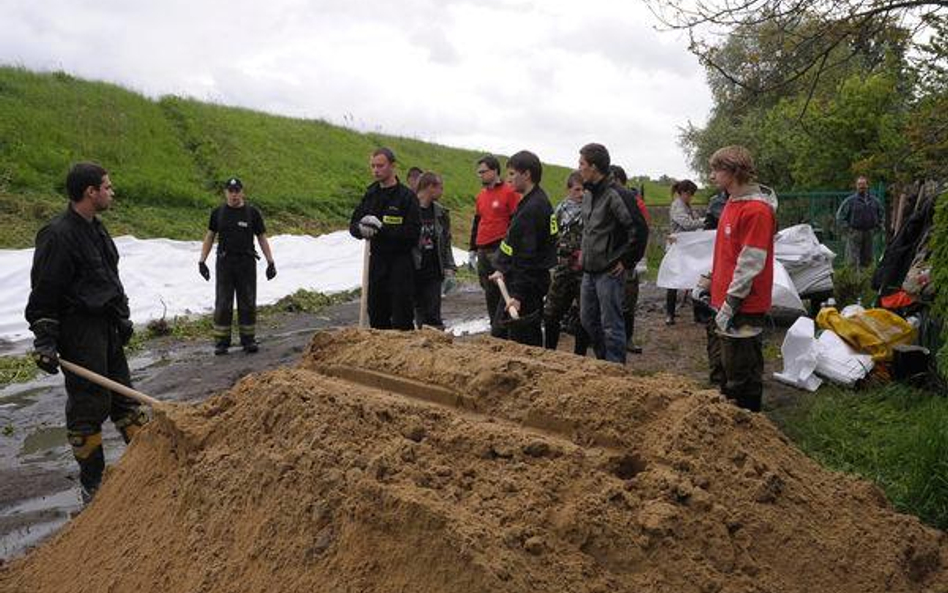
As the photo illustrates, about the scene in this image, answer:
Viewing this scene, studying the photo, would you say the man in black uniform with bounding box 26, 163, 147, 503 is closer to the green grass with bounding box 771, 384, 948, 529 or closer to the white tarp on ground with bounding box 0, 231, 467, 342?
the green grass with bounding box 771, 384, 948, 529

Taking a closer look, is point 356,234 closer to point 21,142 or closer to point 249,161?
point 21,142

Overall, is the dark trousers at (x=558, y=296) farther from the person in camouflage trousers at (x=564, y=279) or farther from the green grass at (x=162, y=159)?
the green grass at (x=162, y=159)

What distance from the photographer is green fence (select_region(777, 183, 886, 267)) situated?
54.7ft

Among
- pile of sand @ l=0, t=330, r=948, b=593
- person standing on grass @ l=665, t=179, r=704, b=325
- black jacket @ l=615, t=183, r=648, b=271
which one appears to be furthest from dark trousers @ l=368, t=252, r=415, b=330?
person standing on grass @ l=665, t=179, r=704, b=325

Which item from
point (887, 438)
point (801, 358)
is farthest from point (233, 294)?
point (887, 438)

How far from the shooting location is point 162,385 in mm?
8281

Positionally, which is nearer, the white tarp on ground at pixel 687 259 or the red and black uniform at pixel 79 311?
the red and black uniform at pixel 79 311

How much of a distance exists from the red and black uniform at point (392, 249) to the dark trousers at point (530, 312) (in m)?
0.94

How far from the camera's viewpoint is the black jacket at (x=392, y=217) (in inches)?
284

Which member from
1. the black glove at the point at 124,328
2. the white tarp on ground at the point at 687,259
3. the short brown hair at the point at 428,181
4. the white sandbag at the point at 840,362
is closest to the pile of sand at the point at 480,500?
the black glove at the point at 124,328

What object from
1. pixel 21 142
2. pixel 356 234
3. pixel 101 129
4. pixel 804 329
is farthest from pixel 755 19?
pixel 101 129

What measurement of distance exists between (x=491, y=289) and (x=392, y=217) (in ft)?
3.79

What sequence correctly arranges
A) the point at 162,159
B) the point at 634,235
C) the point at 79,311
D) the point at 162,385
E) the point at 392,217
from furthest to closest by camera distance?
the point at 162,159 < the point at 162,385 < the point at 392,217 < the point at 634,235 < the point at 79,311

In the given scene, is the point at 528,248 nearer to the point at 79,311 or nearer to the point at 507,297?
the point at 507,297
